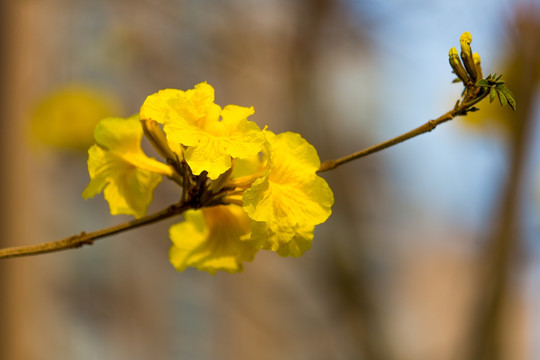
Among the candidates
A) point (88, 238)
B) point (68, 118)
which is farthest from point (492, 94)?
point (68, 118)

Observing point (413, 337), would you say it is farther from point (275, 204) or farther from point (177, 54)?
point (275, 204)

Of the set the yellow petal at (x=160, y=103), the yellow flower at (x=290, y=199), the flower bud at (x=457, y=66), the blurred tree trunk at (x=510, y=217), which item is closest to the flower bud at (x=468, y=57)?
the flower bud at (x=457, y=66)

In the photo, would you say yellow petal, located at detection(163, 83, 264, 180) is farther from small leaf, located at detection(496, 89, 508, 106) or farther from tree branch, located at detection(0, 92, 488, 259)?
small leaf, located at detection(496, 89, 508, 106)

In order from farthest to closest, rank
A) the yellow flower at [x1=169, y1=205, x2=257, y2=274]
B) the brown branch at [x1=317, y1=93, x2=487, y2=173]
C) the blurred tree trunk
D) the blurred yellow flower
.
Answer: the blurred yellow flower, the blurred tree trunk, the yellow flower at [x1=169, y1=205, x2=257, y2=274], the brown branch at [x1=317, y1=93, x2=487, y2=173]

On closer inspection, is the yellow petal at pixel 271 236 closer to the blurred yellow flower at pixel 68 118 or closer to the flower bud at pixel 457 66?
the flower bud at pixel 457 66

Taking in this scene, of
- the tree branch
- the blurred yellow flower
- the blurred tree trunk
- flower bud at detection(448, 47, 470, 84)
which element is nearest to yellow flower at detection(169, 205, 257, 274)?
the tree branch

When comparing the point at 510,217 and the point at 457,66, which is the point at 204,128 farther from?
the point at 510,217

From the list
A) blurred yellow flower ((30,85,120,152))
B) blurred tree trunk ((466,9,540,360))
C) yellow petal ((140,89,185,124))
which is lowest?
blurred tree trunk ((466,9,540,360))
